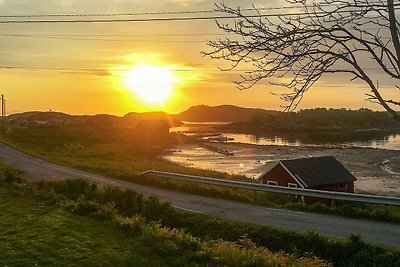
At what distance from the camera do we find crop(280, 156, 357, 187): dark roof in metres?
27.6

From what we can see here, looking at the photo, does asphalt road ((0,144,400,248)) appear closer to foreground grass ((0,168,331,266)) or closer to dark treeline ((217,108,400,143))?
foreground grass ((0,168,331,266))

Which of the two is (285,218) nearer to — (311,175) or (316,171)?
(311,175)

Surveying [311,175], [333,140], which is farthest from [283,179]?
[333,140]

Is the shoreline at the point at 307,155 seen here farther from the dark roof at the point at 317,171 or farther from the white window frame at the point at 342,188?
the dark roof at the point at 317,171

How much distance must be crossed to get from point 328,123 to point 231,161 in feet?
288

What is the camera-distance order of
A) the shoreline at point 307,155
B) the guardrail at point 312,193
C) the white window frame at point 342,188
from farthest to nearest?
the shoreline at point 307,155 < the white window frame at point 342,188 < the guardrail at point 312,193

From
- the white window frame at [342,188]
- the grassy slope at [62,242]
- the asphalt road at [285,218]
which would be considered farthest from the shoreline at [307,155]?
the grassy slope at [62,242]

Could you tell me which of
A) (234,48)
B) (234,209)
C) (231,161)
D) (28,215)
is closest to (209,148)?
(231,161)

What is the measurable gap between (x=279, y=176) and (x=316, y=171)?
7.84ft

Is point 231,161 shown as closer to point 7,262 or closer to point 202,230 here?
point 202,230

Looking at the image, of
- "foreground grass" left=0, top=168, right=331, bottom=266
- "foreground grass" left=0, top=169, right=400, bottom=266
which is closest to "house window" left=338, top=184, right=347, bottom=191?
"foreground grass" left=0, top=169, right=400, bottom=266

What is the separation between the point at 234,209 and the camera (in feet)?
61.0

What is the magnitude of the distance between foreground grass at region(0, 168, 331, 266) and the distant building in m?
14.4

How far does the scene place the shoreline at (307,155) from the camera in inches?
1823
